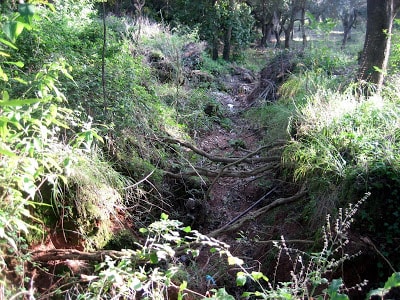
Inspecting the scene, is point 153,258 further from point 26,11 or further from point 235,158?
point 235,158

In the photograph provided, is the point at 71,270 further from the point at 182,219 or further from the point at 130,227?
the point at 182,219

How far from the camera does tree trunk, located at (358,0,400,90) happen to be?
215 inches

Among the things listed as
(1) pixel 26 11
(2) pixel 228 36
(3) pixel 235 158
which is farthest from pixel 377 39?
(2) pixel 228 36

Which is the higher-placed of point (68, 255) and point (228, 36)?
point (228, 36)

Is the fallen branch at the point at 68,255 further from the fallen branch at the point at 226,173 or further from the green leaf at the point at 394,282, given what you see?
the fallen branch at the point at 226,173

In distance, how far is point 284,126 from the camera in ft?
18.3

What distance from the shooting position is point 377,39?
559cm

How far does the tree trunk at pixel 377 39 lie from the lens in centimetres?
547

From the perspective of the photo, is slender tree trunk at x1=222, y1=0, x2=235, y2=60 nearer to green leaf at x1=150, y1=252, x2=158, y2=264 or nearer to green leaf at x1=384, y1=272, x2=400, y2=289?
green leaf at x1=150, y1=252, x2=158, y2=264

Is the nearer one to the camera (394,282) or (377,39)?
(394,282)

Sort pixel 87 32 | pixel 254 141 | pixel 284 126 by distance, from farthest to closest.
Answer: pixel 254 141 → pixel 87 32 → pixel 284 126

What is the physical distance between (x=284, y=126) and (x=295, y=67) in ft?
13.3

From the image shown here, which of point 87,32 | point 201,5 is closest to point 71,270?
point 87,32

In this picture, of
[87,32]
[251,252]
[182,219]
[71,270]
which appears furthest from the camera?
[87,32]
